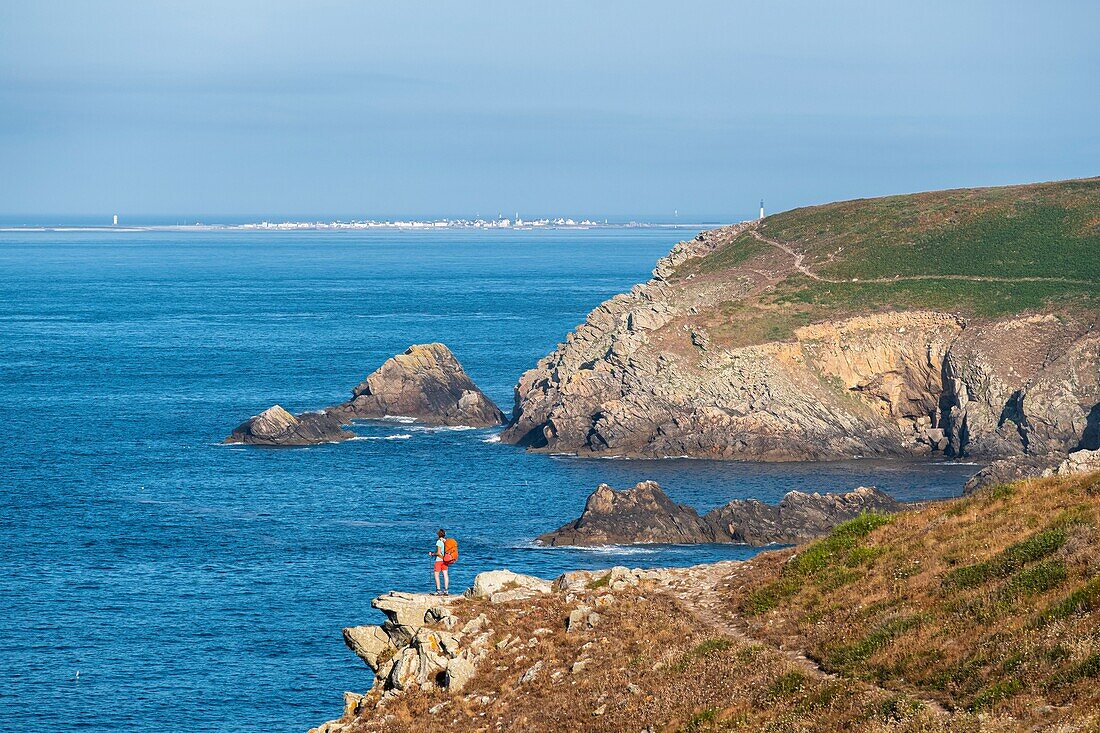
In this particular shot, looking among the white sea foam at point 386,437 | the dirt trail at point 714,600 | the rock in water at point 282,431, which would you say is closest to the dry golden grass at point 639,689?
the dirt trail at point 714,600

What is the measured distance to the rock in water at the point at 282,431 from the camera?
327 ft

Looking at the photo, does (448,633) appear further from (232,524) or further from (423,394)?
(423,394)

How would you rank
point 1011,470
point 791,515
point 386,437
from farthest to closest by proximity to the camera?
point 386,437
point 1011,470
point 791,515

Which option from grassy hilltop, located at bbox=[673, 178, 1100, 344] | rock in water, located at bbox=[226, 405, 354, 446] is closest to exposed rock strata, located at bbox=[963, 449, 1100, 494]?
grassy hilltop, located at bbox=[673, 178, 1100, 344]

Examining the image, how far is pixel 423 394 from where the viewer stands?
112m

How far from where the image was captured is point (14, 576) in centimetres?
6538

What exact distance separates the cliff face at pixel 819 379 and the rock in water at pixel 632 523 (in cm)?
2254

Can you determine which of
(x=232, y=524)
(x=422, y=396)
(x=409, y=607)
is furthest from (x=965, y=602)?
(x=422, y=396)

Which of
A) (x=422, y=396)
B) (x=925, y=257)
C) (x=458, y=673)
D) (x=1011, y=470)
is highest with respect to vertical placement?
(x=925, y=257)

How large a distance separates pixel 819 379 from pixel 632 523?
34.4m

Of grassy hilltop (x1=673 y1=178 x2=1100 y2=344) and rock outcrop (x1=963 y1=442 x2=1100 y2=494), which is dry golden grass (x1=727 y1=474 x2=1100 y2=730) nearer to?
rock outcrop (x1=963 y1=442 x2=1100 y2=494)

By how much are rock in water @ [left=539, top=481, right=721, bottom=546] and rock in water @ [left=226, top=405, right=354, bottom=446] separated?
32810 millimetres

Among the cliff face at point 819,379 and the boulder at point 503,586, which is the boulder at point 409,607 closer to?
the boulder at point 503,586

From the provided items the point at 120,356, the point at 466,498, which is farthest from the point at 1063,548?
the point at 120,356
